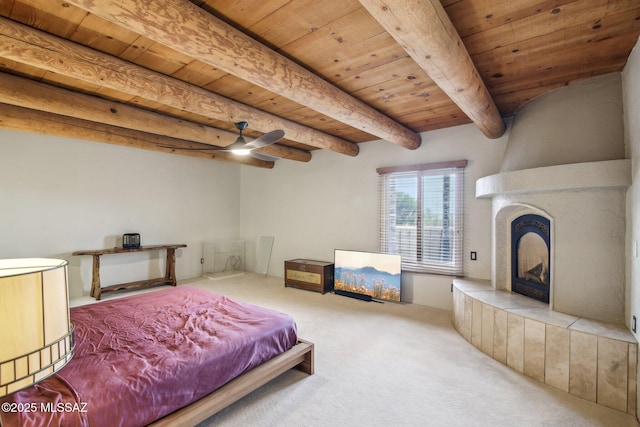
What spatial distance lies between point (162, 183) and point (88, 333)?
3.92 metres

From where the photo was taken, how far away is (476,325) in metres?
3.07

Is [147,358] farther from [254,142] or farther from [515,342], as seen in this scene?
[515,342]

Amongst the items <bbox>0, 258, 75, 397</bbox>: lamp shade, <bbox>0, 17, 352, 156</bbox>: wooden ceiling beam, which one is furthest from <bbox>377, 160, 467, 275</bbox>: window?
<bbox>0, 258, 75, 397</bbox>: lamp shade

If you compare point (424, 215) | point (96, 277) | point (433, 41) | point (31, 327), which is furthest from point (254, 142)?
point (96, 277)

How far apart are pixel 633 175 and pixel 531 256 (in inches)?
48.0

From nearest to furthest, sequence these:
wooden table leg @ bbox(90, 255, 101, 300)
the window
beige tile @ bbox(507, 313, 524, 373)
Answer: beige tile @ bbox(507, 313, 524, 373), the window, wooden table leg @ bbox(90, 255, 101, 300)

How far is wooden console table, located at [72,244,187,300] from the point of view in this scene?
15.0 ft

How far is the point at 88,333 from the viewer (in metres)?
2.23

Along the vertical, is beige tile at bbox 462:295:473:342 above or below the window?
below

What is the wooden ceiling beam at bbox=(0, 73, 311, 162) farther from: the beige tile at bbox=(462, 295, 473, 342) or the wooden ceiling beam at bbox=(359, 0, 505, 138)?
the beige tile at bbox=(462, 295, 473, 342)

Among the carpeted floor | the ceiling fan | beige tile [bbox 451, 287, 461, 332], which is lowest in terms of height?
the carpeted floor

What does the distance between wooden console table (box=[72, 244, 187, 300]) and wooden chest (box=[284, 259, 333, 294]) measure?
2.11 m

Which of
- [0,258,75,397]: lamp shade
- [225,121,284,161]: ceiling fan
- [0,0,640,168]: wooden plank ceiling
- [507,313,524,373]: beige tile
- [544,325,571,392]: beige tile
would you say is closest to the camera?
[0,258,75,397]: lamp shade

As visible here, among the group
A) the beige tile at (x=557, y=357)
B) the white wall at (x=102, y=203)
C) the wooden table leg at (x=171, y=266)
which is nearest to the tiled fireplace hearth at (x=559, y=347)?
the beige tile at (x=557, y=357)
